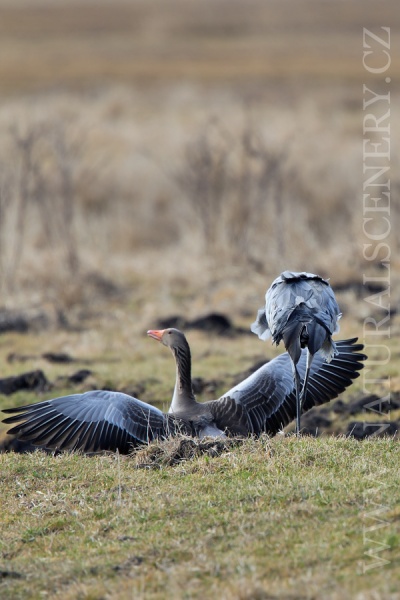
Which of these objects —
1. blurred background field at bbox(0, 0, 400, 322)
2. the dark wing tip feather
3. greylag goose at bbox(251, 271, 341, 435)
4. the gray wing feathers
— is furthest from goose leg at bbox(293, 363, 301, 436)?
blurred background field at bbox(0, 0, 400, 322)

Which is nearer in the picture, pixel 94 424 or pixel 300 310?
pixel 300 310

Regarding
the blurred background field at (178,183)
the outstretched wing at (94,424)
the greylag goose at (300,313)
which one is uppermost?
the blurred background field at (178,183)

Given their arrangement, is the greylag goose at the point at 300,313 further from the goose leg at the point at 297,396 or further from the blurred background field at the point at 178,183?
the blurred background field at the point at 178,183

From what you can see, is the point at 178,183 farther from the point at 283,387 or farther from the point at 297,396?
the point at 297,396

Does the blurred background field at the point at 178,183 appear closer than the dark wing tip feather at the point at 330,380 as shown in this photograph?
No

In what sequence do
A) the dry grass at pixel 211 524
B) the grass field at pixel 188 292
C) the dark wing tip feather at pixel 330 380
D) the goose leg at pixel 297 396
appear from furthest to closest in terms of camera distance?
the dark wing tip feather at pixel 330 380 < the goose leg at pixel 297 396 < the grass field at pixel 188 292 < the dry grass at pixel 211 524

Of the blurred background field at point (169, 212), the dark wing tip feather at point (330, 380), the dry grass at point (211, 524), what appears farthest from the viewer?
the blurred background field at point (169, 212)

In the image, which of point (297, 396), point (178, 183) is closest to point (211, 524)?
point (297, 396)

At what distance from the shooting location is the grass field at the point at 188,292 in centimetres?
532

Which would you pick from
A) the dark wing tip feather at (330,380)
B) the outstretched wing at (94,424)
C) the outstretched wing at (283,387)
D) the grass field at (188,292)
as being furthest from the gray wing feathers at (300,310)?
the outstretched wing at (94,424)

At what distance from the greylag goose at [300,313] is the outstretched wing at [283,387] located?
50cm

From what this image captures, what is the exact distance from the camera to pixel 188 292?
1714cm

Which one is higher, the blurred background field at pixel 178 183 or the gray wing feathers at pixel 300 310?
the blurred background field at pixel 178 183

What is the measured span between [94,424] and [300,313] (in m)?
1.86
